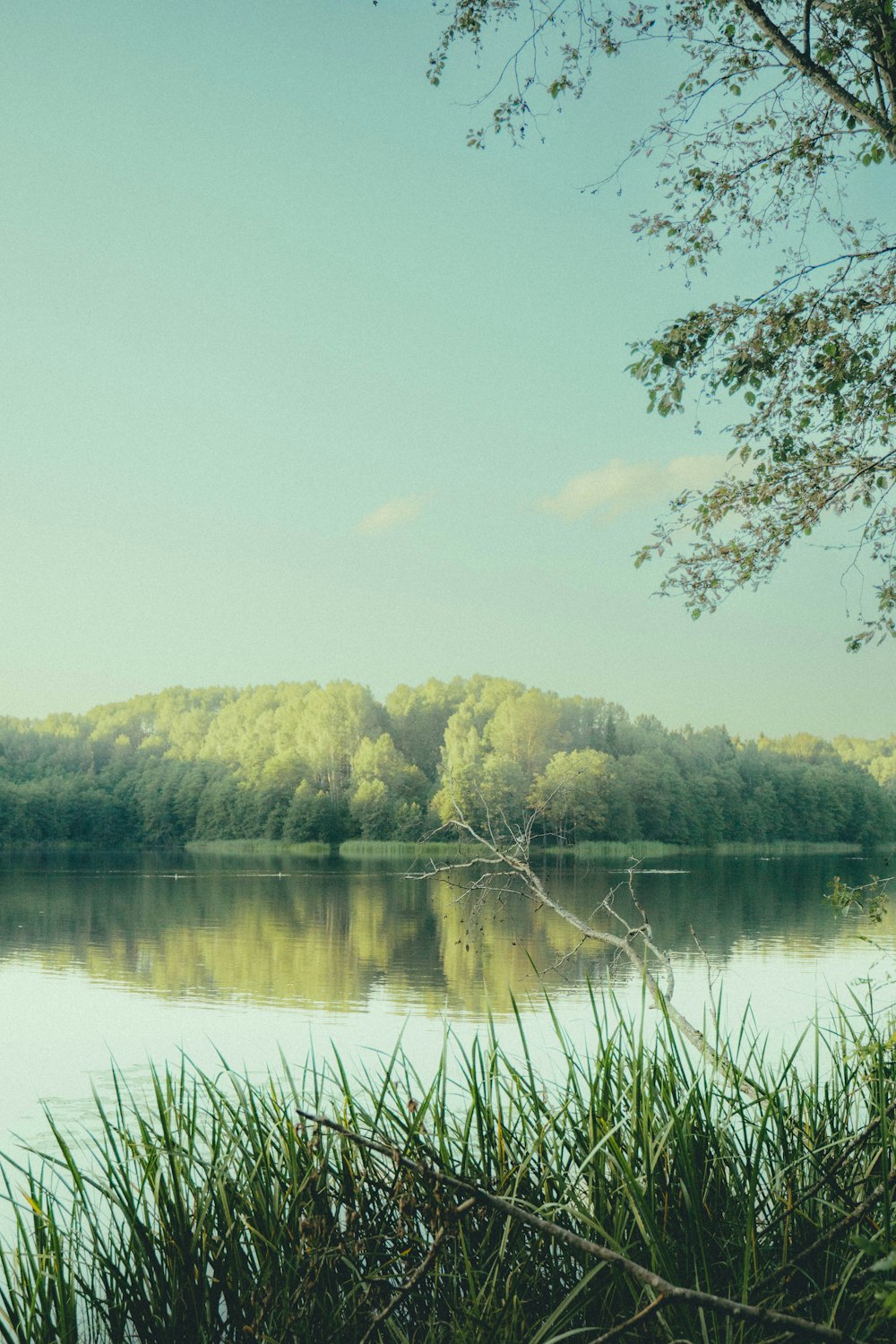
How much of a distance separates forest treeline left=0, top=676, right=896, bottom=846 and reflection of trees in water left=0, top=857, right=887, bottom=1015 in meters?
27.5

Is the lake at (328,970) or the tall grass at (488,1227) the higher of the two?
the tall grass at (488,1227)

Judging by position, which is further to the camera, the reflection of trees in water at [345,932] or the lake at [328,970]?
the reflection of trees in water at [345,932]

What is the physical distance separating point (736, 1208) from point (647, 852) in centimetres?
6940


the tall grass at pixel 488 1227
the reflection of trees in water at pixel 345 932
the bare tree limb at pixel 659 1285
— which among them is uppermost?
the bare tree limb at pixel 659 1285

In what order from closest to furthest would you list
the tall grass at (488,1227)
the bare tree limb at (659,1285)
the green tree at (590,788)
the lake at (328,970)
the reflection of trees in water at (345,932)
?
the bare tree limb at (659,1285), the tall grass at (488,1227), the lake at (328,970), the reflection of trees in water at (345,932), the green tree at (590,788)

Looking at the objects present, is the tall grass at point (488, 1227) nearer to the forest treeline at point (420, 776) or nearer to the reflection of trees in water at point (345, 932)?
the reflection of trees in water at point (345, 932)

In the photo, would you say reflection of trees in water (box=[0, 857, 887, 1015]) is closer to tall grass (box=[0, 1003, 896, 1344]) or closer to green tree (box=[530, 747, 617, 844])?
tall grass (box=[0, 1003, 896, 1344])

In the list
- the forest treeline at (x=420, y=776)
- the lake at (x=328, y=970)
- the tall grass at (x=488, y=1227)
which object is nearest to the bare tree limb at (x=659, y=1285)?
the tall grass at (x=488, y=1227)

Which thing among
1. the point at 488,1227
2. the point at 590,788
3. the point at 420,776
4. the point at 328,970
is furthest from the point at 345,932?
the point at 420,776

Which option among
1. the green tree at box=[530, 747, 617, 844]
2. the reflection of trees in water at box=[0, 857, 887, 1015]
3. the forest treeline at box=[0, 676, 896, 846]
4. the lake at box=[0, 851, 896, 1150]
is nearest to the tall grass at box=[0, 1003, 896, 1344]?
the lake at box=[0, 851, 896, 1150]

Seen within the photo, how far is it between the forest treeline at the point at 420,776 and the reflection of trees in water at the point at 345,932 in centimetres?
2754

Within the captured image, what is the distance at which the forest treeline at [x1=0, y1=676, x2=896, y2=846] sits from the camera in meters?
78.6

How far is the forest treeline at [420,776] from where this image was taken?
78562mm

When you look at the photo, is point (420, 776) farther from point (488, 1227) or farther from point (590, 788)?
point (488, 1227)
